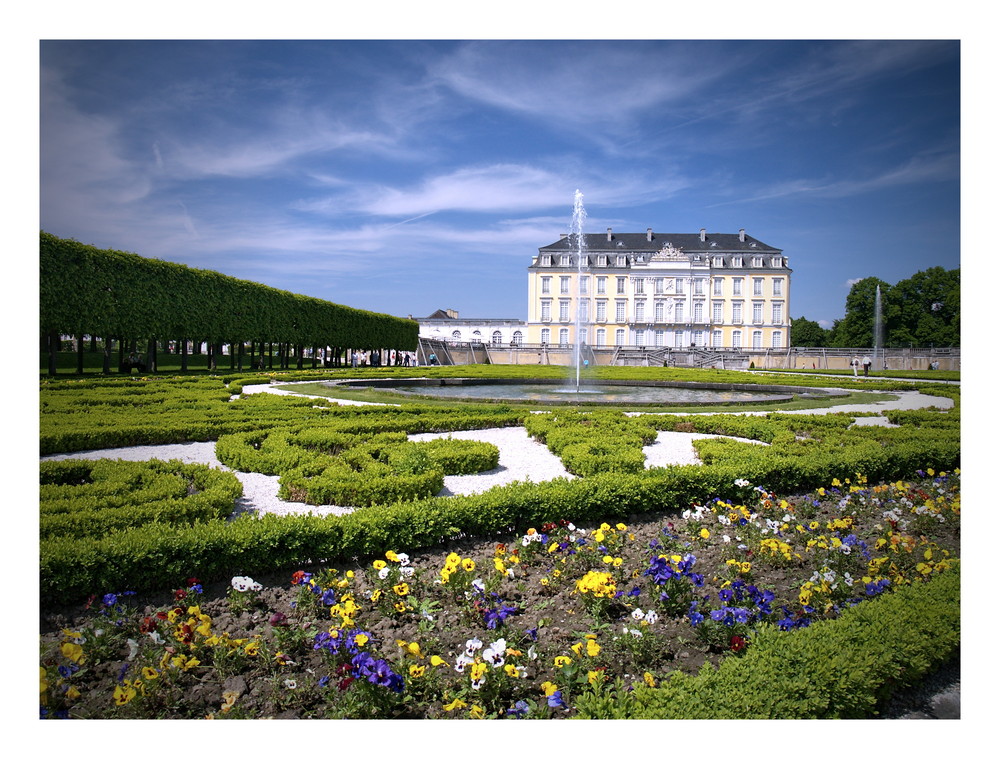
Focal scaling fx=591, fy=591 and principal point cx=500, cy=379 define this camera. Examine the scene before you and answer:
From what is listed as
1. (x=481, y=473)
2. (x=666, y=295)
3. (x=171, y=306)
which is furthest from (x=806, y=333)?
(x=481, y=473)

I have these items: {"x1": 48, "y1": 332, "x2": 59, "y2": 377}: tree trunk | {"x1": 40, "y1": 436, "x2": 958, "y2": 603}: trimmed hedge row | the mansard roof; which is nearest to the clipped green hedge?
{"x1": 40, "y1": 436, "x2": 958, "y2": 603}: trimmed hedge row

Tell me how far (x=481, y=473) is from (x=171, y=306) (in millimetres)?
12698

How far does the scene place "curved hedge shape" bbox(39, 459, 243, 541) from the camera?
279 centimetres

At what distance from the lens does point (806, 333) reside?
60125 mm

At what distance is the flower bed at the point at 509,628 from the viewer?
1.91m

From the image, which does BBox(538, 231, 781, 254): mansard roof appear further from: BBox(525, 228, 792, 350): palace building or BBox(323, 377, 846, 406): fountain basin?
BBox(323, 377, 846, 406): fountain basin

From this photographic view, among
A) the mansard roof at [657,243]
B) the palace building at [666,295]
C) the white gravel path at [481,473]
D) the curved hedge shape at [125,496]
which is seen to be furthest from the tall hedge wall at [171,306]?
the mansard roof at [657,243]

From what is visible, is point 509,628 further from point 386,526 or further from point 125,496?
point 125,496

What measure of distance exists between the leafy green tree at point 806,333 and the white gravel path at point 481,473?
57.5 metres

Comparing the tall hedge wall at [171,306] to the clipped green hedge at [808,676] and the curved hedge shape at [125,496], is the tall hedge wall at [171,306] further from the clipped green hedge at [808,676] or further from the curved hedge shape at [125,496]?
the clipped green hedge at [808,676]

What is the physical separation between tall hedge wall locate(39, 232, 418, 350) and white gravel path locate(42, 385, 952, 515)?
130 cm
